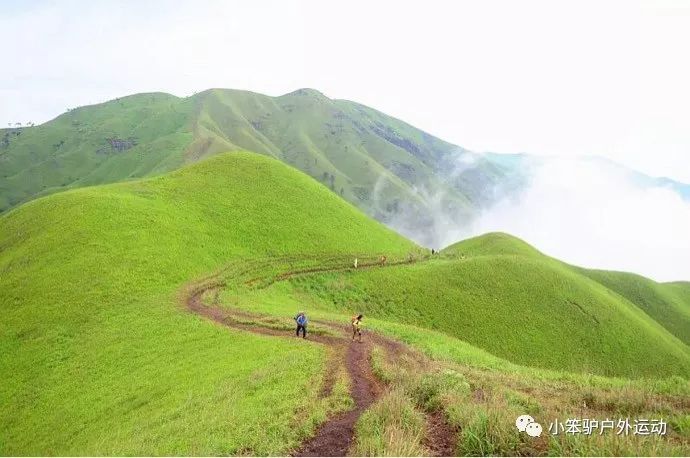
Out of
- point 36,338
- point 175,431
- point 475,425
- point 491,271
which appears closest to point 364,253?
point 491,271

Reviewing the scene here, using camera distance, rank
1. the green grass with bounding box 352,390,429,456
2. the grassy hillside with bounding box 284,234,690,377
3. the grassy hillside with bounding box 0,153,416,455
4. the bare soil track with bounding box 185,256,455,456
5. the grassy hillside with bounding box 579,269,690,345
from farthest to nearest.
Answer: the grassy hillside with bounding box 579,269,690,345
the grassy hillside with bounding box 284,234,690,377
the grassy hillside with bounding box 0,153,416,455
the bare soil track with bounding box 185,256,455,456
the green grass with bounding box 352,390,429,456

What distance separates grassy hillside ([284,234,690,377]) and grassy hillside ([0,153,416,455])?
1560 centimetres

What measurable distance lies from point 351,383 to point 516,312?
55.1 metres

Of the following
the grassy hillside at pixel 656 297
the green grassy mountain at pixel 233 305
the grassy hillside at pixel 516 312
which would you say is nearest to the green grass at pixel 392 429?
the green grassy mountain at pixel 233 305

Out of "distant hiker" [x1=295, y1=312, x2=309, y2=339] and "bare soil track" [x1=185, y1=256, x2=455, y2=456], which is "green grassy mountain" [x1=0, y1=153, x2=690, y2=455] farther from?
"distant hiker" [x1=295, y1=312, x2=309, y2=339]

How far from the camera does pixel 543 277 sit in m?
80.9

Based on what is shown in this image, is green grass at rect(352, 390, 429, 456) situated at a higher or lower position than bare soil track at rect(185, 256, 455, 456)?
higher

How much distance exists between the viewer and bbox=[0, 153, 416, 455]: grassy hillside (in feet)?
71.4

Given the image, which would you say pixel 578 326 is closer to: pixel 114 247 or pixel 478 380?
pixel 478 380

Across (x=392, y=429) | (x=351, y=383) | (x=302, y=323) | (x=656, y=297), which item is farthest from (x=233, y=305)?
(x=656, y=297)

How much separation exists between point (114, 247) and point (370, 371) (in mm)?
50504

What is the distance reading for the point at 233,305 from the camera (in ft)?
168

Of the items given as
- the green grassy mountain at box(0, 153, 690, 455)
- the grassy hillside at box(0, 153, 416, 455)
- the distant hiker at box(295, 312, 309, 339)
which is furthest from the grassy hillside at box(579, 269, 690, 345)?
the distant hiker at box(295, 312, 309, 339)

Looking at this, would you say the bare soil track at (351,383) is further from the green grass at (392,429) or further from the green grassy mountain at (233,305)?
the green grassy mountain at (233,305)
